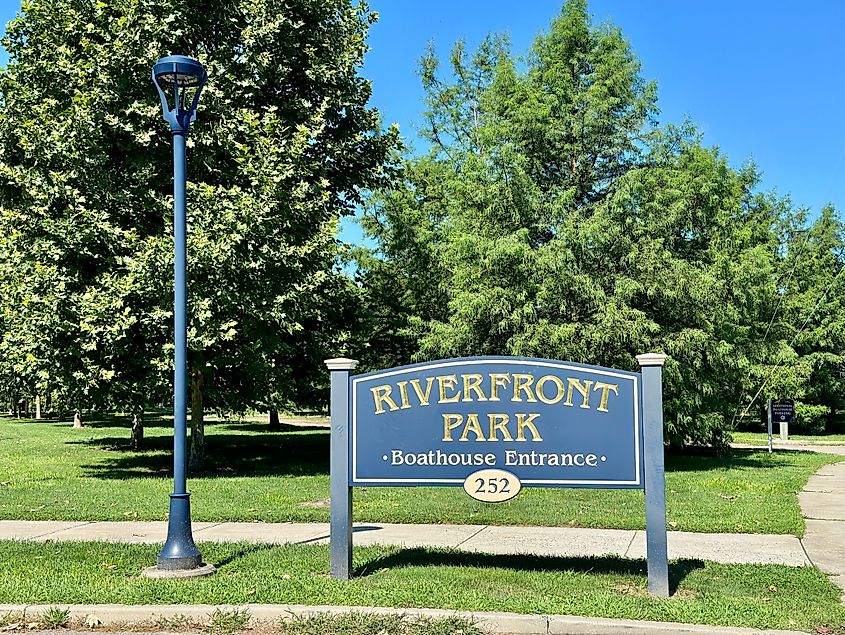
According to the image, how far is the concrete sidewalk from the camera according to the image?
352 inches

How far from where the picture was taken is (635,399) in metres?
7.29

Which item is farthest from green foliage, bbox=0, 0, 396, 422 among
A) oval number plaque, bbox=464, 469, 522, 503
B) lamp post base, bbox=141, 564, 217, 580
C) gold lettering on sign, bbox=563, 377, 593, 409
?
gold lettering on sign, bbox=563, 377, 593, 409

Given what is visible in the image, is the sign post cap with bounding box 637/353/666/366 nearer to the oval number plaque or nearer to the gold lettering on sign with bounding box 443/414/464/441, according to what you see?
the oval number plaque

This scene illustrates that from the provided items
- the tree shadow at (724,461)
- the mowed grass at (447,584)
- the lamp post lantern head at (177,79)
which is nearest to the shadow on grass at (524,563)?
the mowed grass at (447,584)

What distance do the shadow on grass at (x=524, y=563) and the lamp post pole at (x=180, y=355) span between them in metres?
1.58

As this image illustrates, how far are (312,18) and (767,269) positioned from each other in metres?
12.3

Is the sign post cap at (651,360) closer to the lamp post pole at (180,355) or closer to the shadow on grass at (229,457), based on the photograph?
the lamp post pole at (180,355)

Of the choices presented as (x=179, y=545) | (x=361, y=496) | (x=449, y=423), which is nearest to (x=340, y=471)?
(x=449, y=423)

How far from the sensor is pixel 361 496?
1369 cm

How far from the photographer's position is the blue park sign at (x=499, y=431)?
719 cm

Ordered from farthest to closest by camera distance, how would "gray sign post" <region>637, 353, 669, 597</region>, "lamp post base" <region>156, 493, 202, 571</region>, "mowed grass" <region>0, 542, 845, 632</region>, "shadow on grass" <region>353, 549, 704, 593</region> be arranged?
"shadow on grass" <region>353, 549, 704, 593</region> → "lamp post base" <region>156, 493, 202, 571</region> → "gray sign post" <region>637, 353, 669, 597</region> → "mowed grass" <region>0, 542, 845, 632</region>

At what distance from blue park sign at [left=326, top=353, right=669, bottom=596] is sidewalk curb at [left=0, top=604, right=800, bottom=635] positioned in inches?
38.5

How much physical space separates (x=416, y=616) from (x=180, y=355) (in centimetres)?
344

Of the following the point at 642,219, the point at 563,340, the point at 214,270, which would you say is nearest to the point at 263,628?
the point at 214,270
